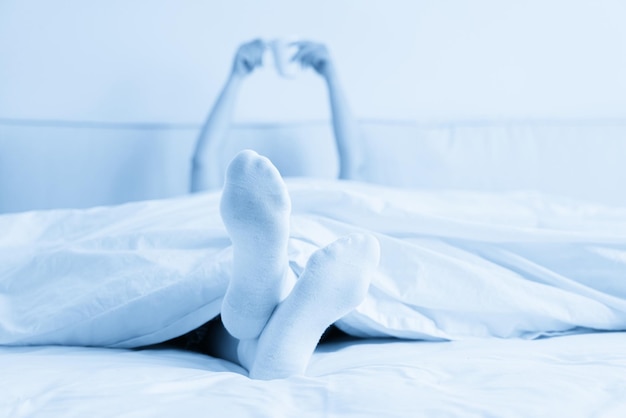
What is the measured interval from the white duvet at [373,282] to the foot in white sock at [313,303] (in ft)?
0.32

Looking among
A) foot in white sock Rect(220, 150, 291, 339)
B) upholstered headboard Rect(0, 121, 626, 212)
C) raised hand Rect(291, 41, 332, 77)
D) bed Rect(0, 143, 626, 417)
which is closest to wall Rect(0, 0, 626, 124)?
upholstered headboard Rect(0, 121, 626, 212)

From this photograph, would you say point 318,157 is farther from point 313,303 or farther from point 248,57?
point 313,303

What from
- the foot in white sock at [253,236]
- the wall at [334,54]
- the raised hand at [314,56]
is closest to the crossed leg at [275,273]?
the foot in white sock at [253,236]

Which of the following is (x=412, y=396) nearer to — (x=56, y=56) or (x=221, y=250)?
(x=221, y=250)

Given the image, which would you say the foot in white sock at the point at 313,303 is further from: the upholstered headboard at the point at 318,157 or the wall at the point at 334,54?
the wall at the point at 334,54

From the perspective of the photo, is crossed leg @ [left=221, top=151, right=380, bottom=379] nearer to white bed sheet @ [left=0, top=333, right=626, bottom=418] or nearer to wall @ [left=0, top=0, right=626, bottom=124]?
white bed sheet @ [left=0, top=333, right=626, bottom=418]

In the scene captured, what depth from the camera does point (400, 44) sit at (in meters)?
2.05

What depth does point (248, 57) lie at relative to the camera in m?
1.69

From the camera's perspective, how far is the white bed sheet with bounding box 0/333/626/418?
50 cm

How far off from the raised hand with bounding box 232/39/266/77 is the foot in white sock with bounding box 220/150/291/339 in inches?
40.5

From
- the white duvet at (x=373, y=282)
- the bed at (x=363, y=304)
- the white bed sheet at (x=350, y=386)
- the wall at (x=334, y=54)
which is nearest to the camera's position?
the white bed sheet at (x=350, y=386)

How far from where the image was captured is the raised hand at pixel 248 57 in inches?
66.3

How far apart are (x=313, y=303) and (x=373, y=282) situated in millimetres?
144

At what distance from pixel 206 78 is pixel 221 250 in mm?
1158
